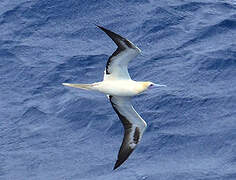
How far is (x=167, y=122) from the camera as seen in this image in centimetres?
2975

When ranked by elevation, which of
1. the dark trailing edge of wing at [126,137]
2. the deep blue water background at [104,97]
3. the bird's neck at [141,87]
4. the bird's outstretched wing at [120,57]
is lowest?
the deep blue water background at [104,97]

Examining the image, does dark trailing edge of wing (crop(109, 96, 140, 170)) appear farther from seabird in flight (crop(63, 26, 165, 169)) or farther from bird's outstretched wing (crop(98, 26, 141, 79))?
bird's outstretched wing (crop(98, 26, 141, 79))

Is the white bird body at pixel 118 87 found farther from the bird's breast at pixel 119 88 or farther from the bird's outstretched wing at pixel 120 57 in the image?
the bird's outstretched wing at pixel 120 57

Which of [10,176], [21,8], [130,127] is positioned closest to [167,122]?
[130,127]

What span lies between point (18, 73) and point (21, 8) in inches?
184

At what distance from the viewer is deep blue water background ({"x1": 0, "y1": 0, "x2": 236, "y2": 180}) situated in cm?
2891

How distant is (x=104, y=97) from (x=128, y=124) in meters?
4.77

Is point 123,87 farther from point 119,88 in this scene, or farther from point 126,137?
point 126,137

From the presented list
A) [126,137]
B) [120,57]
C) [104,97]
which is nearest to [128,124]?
[126,137]

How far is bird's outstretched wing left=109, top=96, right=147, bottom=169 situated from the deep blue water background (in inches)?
69.5

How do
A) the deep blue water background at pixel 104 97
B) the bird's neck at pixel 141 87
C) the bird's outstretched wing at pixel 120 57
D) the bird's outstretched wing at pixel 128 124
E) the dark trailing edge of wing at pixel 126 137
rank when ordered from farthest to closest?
the deep blue water background at pixel 104 97 → the dark trailing edge of wing at pixel 126 137 → the bird's outstretched wing at pixel 128 124 → the bird's neck at pixel 141 87 → the bird's outstretched wing at pixel 120 57

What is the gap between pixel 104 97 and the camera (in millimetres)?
31500

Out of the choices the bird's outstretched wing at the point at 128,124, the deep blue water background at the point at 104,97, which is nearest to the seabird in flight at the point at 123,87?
the bird's outstretched wing at the point at 128,124

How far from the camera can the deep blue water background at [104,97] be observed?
2891 centimetres
